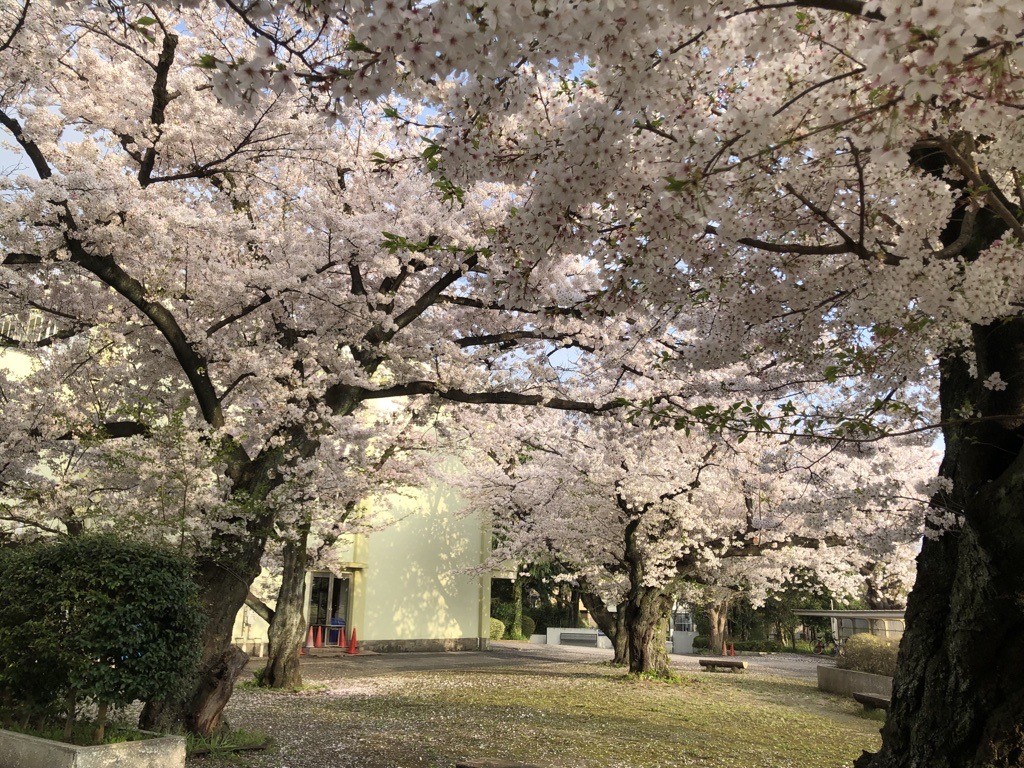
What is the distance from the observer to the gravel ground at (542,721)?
7328 millimetres

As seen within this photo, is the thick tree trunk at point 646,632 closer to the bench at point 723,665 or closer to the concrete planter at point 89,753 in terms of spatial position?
the bench at point 723,665

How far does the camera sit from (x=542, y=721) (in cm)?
951

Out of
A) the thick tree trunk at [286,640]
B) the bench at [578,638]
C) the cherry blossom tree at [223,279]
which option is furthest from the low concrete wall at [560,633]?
the cherry blossom tree at [223,279]

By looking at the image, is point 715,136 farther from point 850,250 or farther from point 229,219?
point 229,219

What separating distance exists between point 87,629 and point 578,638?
88.5ft

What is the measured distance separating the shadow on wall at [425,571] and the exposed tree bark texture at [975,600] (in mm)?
17194

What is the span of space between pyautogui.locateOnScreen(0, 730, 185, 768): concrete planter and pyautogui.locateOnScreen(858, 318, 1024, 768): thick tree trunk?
465 cm

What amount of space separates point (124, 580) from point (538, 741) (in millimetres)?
4823

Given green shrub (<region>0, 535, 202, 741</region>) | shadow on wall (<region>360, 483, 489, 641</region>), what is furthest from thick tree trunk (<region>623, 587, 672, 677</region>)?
green shrub (<region>0, 535, 202, 741</region>)

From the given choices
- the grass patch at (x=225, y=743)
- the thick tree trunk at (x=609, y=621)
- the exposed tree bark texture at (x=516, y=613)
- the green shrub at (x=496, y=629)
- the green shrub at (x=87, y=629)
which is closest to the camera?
the green shrub at (x=87, y=629)

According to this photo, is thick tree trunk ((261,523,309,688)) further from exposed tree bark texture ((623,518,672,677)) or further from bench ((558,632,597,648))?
bench ((558,632,597,648))

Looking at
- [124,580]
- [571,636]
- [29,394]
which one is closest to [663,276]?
[124,580]

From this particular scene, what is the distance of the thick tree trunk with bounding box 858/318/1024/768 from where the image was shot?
401cm

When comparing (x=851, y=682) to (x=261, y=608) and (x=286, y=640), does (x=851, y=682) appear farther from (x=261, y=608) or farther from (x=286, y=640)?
(x=261, y=608)
